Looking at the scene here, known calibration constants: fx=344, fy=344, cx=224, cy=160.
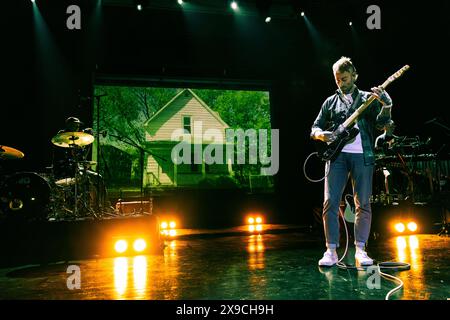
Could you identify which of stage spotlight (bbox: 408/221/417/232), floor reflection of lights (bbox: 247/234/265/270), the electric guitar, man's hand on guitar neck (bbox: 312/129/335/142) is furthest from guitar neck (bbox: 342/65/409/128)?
stage spotlight (bbox: 408/221/417/232)

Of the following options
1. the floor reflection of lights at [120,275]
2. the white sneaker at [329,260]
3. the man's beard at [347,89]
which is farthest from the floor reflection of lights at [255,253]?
the man's beard at [347,89]

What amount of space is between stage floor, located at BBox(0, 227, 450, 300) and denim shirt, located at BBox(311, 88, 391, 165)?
97cm

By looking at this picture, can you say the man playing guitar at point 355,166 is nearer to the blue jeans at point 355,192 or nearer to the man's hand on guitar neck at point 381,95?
the blue jeans at point 355,192

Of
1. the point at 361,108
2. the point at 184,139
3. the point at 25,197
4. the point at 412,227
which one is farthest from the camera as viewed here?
the point at 184,139

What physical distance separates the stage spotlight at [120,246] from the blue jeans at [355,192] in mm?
2483

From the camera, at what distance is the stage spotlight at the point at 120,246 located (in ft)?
13.5

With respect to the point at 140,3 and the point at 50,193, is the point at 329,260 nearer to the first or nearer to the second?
the point at 50,193

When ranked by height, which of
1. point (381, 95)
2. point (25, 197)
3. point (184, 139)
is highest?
point (184, 139)

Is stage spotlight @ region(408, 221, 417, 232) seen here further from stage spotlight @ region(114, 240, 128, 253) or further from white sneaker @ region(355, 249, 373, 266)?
stage spotlight @ region(114, 240, 128, 253)

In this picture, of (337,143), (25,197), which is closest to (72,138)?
(25,197)

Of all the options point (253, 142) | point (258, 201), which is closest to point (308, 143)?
point (253, 142)

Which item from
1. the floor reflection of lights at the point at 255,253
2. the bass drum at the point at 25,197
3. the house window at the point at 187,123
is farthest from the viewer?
the house window at the point at 187,123

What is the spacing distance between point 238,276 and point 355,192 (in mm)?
1172

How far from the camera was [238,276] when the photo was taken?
105 inches
